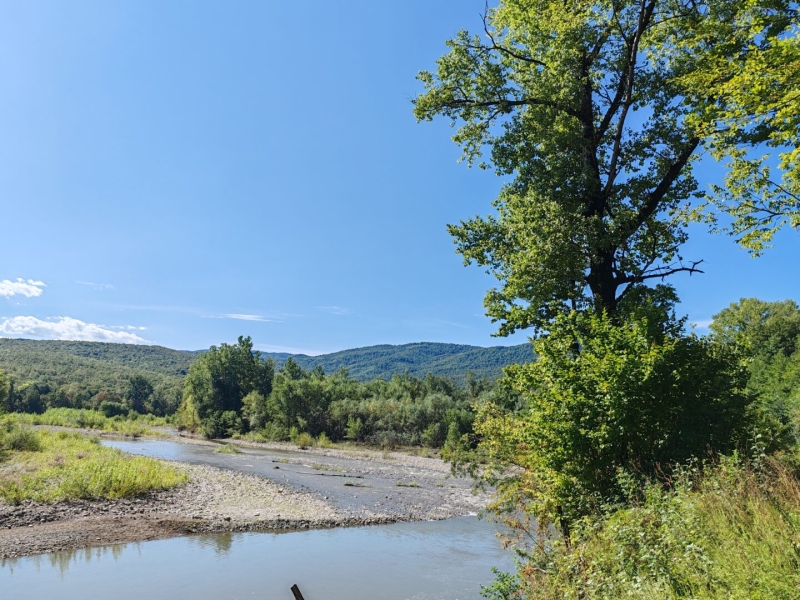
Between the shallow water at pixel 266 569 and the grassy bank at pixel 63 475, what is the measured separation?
6797 millimetres

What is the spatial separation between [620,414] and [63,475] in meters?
25.9

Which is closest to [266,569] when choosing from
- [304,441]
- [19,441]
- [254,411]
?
[19,441]

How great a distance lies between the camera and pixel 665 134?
40.2 feet

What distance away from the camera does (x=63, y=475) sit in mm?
24109

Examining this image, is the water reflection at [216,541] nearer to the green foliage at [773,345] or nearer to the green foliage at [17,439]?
the green foliage at [17,439]

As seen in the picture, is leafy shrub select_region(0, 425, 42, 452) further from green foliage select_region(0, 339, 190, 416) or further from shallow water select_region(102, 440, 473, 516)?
green foliage select_region(0, 339, 190, 416)

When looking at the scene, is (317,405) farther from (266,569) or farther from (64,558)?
(266,569)

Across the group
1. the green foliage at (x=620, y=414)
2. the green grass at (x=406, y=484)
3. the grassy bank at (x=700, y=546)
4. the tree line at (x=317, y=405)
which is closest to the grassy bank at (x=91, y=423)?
the tree line at (x=317, y=405)

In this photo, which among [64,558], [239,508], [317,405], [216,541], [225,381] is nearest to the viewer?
[64,558]

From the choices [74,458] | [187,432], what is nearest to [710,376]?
[74,458]

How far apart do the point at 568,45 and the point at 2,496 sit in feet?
84.0

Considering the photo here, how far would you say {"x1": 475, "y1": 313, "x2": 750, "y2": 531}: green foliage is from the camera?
8.70m

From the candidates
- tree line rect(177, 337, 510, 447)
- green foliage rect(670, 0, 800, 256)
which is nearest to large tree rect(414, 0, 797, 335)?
green foliage rect(670, 0, 800, 256)

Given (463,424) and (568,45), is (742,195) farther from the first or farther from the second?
(463,424)
